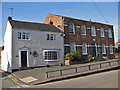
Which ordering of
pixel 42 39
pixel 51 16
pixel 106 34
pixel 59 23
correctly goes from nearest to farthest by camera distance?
pixel 42 39
pixel 59 23
pixel 51 16
pixel 106 34

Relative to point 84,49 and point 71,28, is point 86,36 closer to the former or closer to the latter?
point 84,49

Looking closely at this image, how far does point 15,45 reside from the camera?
18.0 meters

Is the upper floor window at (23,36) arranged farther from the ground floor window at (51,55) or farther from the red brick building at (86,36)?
the red brick building at (86,36)

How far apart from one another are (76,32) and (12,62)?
11662 millimetres

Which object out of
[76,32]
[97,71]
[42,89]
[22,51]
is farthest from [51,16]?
[42,89]

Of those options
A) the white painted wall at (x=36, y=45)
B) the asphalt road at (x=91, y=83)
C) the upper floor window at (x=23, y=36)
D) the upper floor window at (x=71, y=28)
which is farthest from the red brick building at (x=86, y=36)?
the asphalt road at (x=91, y=83)

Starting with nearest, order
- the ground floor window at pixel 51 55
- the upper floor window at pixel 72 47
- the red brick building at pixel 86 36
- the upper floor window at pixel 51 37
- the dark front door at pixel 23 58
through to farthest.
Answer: the dark front door at pixel 23 58
the ground floor window at pixel 51 55
the upper floor window at pixel 51 37
the red brick building at pixel 86 36
the upper floor window at pixel 72 47

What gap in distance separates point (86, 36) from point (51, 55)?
8.07 meters

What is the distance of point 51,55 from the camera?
20.3 meters

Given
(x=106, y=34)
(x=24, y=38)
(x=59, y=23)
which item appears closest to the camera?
(x=24, y=38)

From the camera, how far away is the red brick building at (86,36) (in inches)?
886

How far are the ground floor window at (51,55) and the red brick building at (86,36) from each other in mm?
1920

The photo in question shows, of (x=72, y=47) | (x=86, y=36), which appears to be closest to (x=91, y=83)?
(x=72, y=47)

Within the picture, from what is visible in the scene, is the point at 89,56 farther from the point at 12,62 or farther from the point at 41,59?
the point at 12,62
